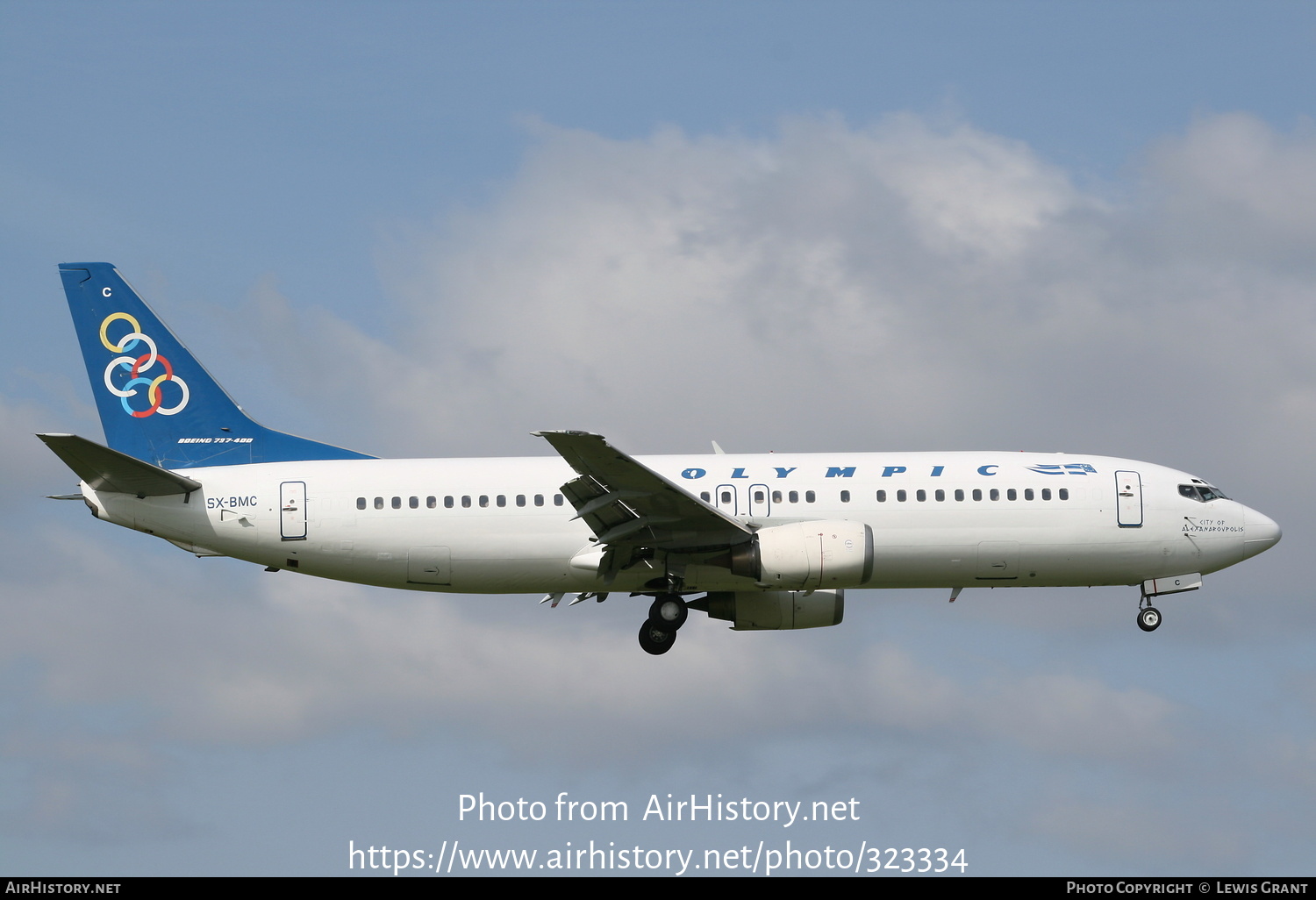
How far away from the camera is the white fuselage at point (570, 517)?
35.0m

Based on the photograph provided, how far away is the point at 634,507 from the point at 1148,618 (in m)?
14.3

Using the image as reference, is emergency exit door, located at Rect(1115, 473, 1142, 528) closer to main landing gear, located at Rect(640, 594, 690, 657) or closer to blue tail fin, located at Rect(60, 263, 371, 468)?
main landing gear, located at Rect(640, 594, 690, 657)

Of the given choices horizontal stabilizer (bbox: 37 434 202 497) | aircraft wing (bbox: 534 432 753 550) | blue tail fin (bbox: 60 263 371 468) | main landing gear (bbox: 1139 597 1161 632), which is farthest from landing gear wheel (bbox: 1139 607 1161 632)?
horizontal stabilizer (bbox: 37 434 202 497)

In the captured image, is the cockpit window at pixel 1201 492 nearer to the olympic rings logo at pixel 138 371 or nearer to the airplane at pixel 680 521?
the airplane at pixel 680 521

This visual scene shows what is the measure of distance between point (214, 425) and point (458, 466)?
23.0ft

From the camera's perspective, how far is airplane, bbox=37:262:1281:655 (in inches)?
1356

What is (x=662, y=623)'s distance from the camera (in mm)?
36719

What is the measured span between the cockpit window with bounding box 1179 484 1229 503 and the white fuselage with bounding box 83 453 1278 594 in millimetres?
1585

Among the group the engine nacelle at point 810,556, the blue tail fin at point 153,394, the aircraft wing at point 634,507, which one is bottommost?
the engine nacelle at point 810,556

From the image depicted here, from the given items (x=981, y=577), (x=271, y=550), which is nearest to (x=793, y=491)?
(x=981, y=577)

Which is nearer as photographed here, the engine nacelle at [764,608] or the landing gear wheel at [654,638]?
the landing gear wheel at [654,638]

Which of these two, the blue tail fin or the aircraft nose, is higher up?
the blue tail fin

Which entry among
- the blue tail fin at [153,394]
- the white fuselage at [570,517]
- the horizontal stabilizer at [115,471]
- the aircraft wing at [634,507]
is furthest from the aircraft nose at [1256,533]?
the horizontal stabilizer at [115,471]

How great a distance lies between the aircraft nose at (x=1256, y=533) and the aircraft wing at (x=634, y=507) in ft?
45.6
